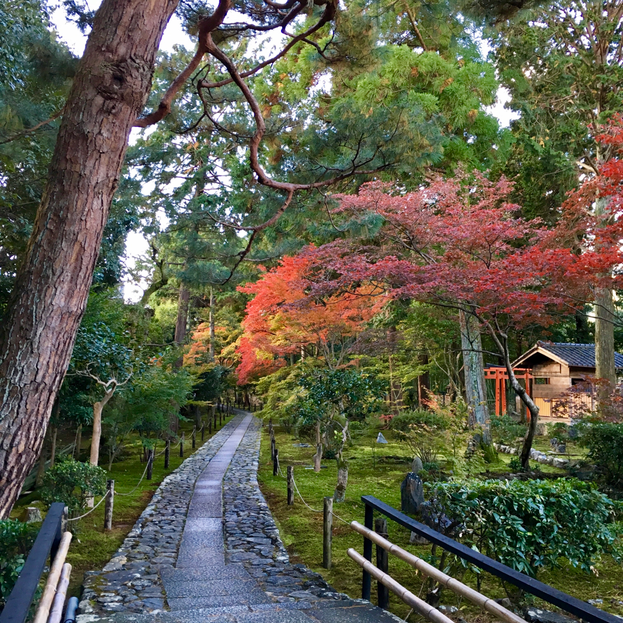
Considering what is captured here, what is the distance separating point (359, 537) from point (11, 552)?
4.69 meters

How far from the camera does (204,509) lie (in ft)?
26.2

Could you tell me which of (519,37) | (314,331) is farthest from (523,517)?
(519,37)

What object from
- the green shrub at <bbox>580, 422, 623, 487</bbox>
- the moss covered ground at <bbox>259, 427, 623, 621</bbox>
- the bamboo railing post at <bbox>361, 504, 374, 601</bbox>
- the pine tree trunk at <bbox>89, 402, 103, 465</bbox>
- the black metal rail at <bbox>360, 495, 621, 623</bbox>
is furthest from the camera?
the green shrub at <bbox>580, 422, 623, 487</bbox>

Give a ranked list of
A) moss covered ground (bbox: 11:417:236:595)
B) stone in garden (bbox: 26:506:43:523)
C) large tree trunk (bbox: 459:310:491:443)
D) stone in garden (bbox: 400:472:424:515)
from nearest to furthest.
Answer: moss covered ground (bbox: 11:417:236:595)
stone in garden (bbox: 26:506:43:523)
stone in garden (bbox: 400:472:424:515)
large tree trunk (bbox: 459:310:491:443)

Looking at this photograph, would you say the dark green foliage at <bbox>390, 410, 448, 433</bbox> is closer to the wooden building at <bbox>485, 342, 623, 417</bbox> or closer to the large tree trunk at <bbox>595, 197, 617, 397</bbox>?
the large tree trunk at <bbox>595, 197, 617, 397</bbox>

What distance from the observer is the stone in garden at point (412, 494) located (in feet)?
24.4

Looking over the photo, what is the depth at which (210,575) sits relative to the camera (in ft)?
16.2

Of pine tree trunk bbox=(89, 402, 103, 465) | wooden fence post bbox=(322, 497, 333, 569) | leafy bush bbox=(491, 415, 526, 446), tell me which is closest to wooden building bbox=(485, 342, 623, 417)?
leafy bush bbox=(491, 415, 526, 446)

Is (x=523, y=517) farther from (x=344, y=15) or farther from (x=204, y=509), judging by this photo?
(x=344, y=15)

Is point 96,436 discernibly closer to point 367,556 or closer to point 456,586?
point 367,556

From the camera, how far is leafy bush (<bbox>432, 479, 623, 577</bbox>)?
423 centimetres

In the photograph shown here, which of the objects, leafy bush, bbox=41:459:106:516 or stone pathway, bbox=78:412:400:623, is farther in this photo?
leafy bush, bbox=41:459:106:516

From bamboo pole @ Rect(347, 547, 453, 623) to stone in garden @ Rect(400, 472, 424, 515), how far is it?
367 cm

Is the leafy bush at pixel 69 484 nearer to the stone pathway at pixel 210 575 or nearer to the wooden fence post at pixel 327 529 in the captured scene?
the stone pathway at pixel 210 575
